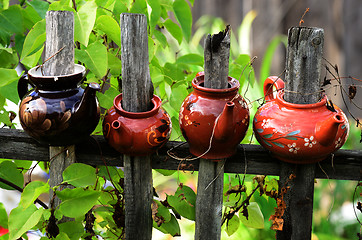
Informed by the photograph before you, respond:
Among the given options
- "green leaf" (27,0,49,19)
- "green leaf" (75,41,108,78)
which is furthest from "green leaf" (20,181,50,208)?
"green leaf" (27,0,49,19)

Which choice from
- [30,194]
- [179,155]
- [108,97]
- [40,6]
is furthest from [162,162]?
[40,6]

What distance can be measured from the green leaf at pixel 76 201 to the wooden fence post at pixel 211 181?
0.32 m

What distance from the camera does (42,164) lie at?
5.60ft

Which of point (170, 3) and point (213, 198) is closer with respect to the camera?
point (213, 198)

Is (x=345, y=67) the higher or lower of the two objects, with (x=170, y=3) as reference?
lower

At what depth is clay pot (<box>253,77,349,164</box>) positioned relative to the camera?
108cm

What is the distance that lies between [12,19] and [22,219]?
2.06 ft

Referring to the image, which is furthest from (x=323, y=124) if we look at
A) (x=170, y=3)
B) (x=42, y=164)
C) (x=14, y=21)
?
(x=42, y=164)

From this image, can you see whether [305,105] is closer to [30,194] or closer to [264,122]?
[264,122]

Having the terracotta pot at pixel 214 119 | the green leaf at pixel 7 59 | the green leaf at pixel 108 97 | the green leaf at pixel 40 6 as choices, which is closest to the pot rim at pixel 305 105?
the terracotta pot at pixel 214 119

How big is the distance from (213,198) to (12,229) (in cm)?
56

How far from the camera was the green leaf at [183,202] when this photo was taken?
1.29 metres

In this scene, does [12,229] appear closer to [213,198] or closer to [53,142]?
[53,142]

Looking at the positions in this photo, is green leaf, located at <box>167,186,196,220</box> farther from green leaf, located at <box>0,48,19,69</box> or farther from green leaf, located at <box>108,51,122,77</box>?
green leaf, located at <box>0,48,19,69</box>
